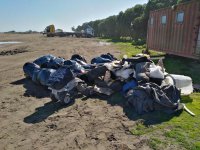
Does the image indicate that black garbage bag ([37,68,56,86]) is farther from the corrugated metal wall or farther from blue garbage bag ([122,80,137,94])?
the corrugated metal wall

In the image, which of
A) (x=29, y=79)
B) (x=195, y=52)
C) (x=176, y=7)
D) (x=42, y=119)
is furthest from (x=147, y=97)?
(x=176, y=7)

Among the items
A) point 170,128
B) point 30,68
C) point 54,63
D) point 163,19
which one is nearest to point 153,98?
point 170,128

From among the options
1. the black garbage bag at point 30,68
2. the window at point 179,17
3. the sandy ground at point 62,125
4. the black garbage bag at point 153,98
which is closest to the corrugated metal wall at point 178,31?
the window at point 179,17

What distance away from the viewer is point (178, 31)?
525 inches

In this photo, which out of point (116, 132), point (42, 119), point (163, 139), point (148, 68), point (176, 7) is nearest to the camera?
point (163, 139)

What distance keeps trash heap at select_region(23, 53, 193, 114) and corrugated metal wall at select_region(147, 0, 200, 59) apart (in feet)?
17.3

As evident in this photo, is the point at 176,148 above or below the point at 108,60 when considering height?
below

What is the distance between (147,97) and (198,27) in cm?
734

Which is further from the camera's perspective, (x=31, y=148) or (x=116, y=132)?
(x=116, y=132)

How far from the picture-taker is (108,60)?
10.2 metres

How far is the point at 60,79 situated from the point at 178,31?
8.98 metres

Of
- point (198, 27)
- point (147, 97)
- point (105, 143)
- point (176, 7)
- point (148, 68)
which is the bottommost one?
point (105, 143)

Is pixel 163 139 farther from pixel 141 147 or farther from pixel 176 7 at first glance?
pixel 176 7

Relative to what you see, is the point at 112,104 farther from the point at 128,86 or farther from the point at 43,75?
the point at 43,75
